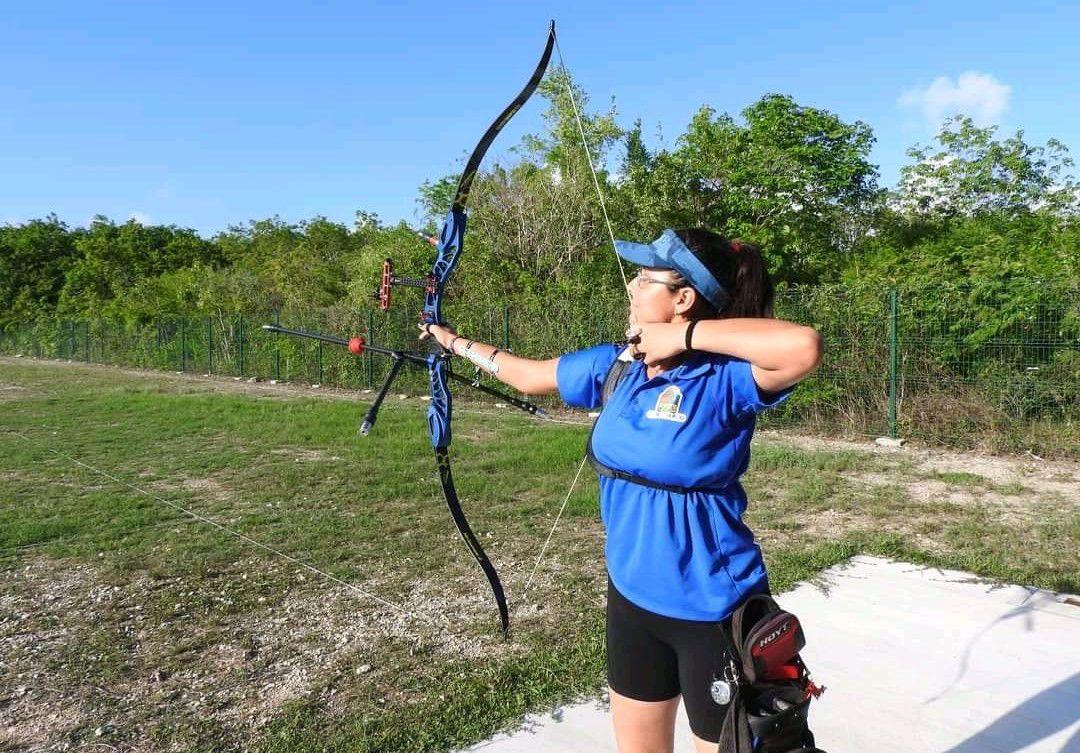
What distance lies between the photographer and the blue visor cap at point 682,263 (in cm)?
175

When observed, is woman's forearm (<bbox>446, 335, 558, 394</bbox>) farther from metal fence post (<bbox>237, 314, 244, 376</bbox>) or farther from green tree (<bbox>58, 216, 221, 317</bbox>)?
green tree (<bbox>58, 216, 221, 317</bbox>)

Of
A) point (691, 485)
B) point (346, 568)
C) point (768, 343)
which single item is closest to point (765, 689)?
point (691, 485)

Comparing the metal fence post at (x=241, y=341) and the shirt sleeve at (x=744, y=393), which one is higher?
the shirt sleeve at (x=744, y=393)

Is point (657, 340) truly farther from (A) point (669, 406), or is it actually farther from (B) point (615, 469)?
(B) point (615, 469)

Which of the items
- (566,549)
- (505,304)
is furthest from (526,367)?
(505,304)

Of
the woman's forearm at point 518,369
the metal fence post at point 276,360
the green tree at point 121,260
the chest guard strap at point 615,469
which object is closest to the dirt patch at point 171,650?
the woman's forearm at point 518,369

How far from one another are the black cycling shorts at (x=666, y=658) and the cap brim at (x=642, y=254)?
2.59ft

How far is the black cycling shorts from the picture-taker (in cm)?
170

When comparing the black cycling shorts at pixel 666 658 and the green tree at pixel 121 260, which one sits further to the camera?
the green tree at pixel 121 260

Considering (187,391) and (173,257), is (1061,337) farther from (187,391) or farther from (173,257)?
(173,257)

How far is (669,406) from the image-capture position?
176cm

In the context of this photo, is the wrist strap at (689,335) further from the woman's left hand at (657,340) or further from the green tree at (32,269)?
the green tree at (32,269)

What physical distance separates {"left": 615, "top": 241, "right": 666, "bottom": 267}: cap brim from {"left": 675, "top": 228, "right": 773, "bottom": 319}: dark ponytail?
0.07 m

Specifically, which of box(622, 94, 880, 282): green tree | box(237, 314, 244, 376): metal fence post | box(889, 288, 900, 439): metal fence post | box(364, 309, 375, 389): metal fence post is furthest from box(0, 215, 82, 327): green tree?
box(889, 288, 900, 439): metal fence post
